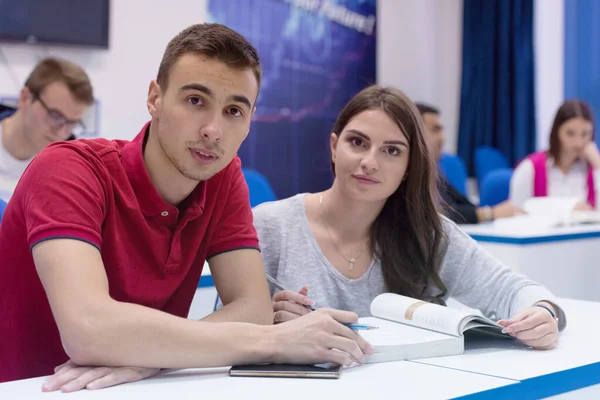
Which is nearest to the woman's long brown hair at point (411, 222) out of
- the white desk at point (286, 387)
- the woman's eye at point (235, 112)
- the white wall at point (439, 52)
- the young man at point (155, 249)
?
the young man at point (155, 249)

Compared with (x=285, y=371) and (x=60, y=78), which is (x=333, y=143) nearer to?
(x=285, y=371)

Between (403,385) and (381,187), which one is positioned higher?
(381,187)

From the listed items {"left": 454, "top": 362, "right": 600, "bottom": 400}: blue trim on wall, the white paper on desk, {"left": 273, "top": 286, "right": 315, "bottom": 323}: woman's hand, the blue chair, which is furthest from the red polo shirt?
the blue chair

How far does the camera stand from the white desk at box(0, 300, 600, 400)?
3.43 ft

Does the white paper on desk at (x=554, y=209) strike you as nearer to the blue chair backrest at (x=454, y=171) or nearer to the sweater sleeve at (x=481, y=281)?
the blue chair backrest at (x=454, y=171)

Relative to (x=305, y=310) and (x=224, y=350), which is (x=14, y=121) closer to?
(x=305, y=310)

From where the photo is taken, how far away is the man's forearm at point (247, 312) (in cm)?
143

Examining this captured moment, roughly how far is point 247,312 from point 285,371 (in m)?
0.33

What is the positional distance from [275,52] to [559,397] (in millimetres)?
4175

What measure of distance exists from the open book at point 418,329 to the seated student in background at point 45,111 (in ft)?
5.99

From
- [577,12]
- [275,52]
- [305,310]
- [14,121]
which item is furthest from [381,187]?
[577,12]

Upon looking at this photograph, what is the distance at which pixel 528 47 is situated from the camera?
6359 millimetres

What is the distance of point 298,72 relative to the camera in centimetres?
532

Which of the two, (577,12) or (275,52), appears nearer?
(275,52)
